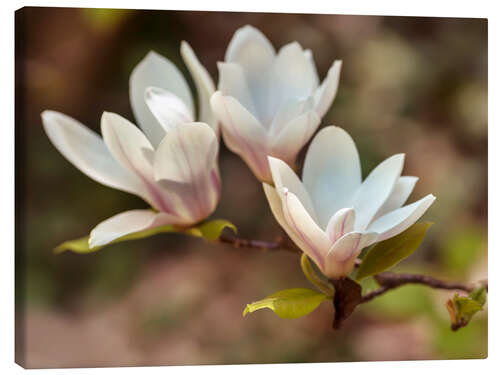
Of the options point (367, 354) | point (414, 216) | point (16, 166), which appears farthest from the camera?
point (367, 354)

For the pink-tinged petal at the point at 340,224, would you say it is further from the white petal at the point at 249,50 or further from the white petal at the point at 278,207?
the white petal at the point at 249,50

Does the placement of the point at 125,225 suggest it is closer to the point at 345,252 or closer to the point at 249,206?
the point at 345,252

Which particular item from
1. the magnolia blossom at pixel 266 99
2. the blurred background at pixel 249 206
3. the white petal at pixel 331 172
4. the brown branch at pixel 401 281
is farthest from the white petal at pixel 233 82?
A: the blurred background at pixel 249 206

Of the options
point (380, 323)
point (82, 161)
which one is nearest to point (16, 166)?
point (82, 161)

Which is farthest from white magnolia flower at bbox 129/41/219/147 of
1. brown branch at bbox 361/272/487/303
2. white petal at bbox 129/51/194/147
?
brown branch at bbox 361/272/487/303

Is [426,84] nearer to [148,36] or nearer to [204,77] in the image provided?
[148,36]

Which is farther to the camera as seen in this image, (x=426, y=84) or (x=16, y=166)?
(x=426, y=84)
